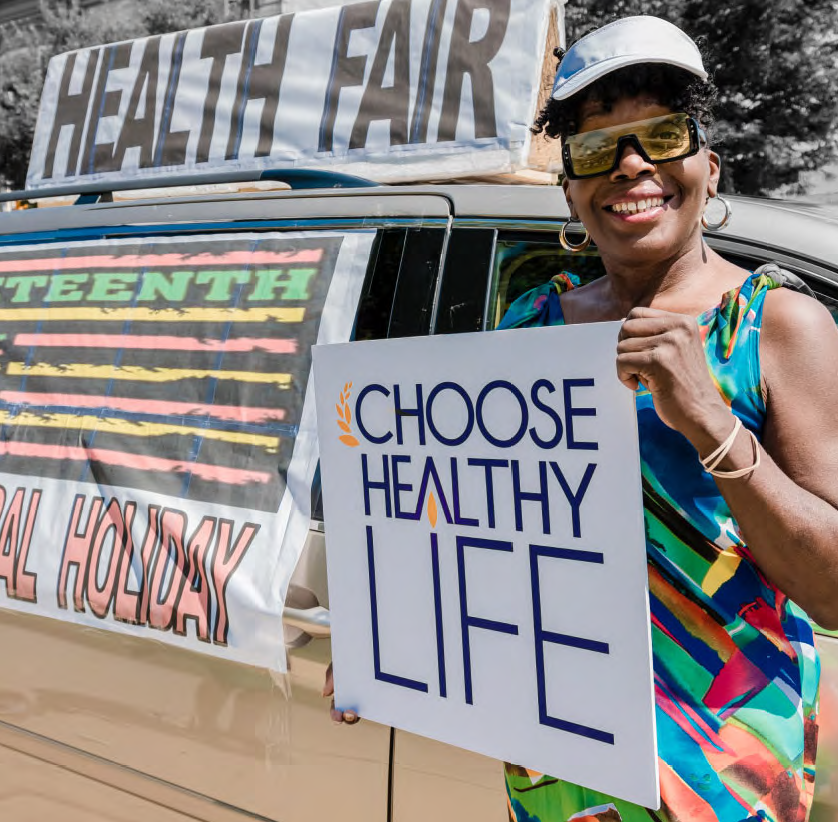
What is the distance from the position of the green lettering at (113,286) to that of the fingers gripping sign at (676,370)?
4.91 ft

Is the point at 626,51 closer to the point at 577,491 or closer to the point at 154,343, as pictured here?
the point at 577,491

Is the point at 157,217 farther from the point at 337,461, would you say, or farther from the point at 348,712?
the point at 348,712

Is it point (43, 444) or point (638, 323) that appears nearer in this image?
point (638, 323)

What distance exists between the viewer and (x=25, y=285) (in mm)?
2482

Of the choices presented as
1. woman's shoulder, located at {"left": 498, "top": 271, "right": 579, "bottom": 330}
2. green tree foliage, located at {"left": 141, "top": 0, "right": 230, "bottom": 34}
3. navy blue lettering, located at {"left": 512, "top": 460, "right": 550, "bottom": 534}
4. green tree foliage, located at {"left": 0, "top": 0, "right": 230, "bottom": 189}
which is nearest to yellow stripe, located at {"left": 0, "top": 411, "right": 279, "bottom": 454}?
woman's shoulder, located at {"left": 498, "top": 271, "right": 579, "bottom": 330}

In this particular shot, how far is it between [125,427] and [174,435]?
0.15 m

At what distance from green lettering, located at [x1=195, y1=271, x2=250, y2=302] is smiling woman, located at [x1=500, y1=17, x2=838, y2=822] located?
926 millimetres

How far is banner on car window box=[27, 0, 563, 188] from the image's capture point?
2.49 metres

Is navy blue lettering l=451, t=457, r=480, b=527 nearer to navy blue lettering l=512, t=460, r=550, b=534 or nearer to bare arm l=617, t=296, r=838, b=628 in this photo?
navy blue lettering l=512, t=460, r=550, b=534

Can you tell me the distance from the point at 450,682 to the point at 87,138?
274 cm

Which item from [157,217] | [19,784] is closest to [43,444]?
[157,217]

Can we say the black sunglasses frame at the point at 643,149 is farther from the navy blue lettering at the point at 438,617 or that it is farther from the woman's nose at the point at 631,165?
the navy blue lettering at the point at 438,617

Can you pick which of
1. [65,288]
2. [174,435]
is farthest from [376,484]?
[65,288]

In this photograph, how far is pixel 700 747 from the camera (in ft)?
4.01
